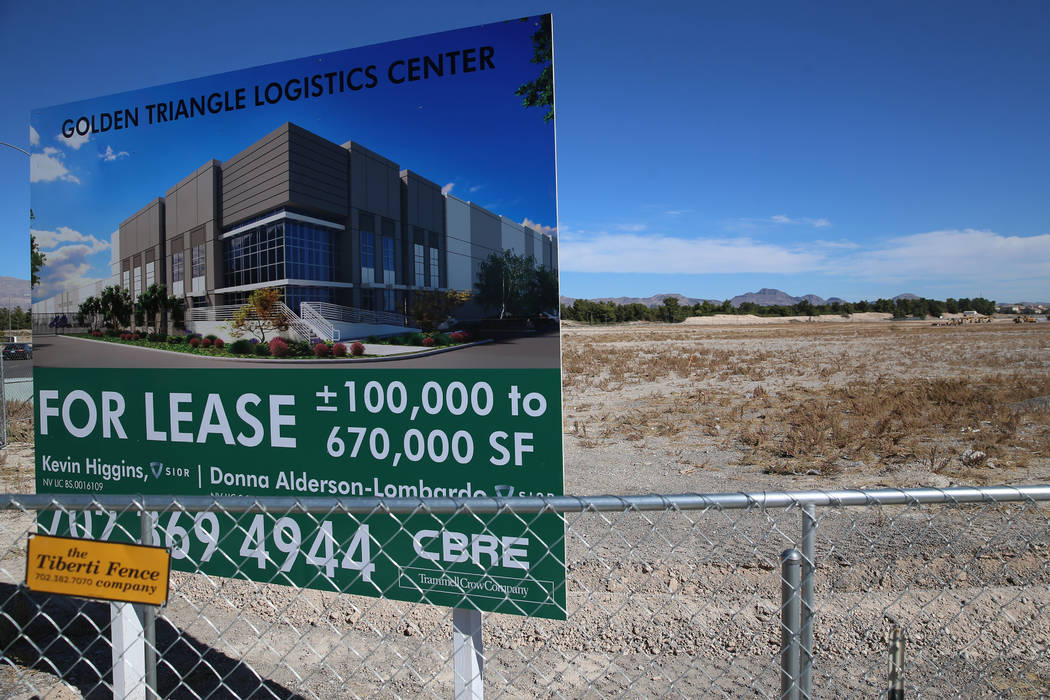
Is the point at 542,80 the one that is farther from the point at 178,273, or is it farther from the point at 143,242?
the point at 143,242

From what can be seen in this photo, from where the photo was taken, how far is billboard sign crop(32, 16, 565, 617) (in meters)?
2.79

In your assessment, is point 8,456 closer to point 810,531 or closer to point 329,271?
point 329,271

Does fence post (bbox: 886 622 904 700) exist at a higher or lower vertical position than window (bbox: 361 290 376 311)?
lower

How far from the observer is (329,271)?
322cm

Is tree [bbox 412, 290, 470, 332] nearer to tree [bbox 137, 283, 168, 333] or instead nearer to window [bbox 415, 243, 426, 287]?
window [bbox 415, 243, 426, 287]

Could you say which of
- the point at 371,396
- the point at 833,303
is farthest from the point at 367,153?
the point at 833,303

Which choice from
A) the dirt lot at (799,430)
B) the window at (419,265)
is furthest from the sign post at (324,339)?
the dirt lot at (799,430)

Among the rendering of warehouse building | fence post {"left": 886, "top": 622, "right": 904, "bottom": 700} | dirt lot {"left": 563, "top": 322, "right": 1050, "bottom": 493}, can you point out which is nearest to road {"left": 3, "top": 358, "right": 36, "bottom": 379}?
dirt lot {"left": 563, "top": 322, "right": 1050, "bottom": 493}

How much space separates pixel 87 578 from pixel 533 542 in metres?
1.54

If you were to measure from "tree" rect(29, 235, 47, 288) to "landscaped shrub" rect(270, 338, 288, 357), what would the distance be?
172 centimetres

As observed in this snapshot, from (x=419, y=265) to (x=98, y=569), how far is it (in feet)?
5.60

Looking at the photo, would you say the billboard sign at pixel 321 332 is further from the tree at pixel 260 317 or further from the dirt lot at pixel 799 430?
the dirt lot at pixel 799 430

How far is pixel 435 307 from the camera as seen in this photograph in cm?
301

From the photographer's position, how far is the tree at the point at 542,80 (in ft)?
8.89
